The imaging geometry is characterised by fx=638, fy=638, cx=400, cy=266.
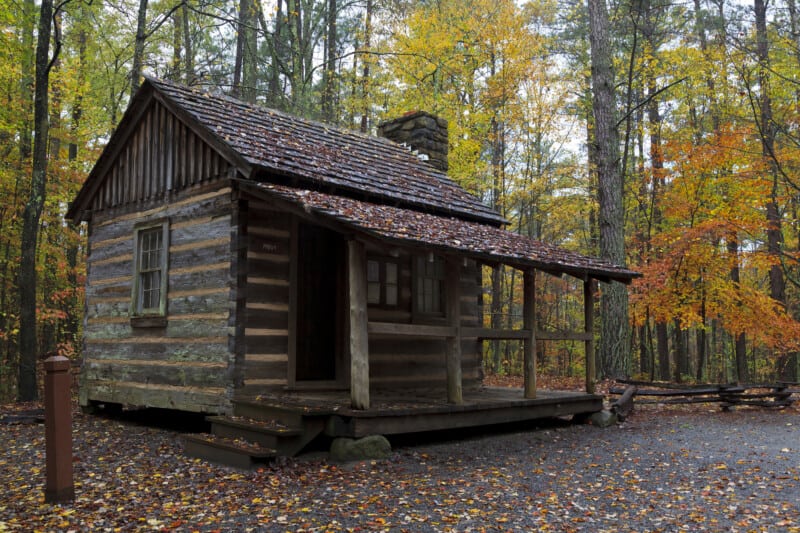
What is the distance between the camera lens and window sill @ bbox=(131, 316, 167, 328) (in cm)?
1009

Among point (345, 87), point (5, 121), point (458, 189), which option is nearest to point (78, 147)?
point (5, 121)

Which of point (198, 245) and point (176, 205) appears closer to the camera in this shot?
point (198, 245)

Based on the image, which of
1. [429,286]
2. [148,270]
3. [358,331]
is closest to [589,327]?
[429,286]

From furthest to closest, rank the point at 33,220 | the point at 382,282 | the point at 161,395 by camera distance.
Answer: the point at 33,220 → the point at 382,282 → the point at 161,395

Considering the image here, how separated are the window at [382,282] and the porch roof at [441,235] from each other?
1212 millimetres

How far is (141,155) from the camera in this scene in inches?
439

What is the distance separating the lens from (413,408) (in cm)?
805

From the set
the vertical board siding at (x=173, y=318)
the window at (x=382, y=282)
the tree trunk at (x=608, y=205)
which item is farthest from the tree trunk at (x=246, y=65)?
the window at (x=382, y=282)

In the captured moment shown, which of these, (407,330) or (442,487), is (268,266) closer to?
(407,330)

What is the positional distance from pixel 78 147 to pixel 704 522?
21.0 m

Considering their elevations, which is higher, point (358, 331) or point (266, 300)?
point (266, 300)

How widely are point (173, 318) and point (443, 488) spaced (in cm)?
547

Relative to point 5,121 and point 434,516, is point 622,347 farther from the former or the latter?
point 5,121

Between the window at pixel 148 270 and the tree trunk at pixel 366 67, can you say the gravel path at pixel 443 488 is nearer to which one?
the window at pixel 148 270
